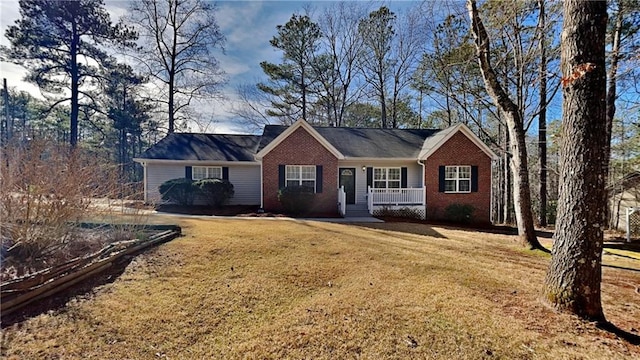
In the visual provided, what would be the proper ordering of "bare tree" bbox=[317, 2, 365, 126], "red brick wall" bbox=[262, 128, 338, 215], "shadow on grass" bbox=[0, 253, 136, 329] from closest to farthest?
"shadow on grass" bbox=[0, 253, 136, 329]
"red brick wall" bbox=[262, 128, 338, 215]
"bare tree" bbox=[317, 2, 365, 126]

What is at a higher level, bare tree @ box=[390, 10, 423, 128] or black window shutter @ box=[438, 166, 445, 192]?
bare tree @ box=[390, 10, 423, 128]

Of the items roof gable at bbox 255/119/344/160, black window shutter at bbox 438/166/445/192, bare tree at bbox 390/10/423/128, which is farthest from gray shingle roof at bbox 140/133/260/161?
bare tree at bbox 390/10/423/128

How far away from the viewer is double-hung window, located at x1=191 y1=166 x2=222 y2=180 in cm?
1609

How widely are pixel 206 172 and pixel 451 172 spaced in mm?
13457

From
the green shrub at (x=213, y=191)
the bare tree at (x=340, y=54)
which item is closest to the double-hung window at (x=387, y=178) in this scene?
the green shrub at (x=213, y=191)

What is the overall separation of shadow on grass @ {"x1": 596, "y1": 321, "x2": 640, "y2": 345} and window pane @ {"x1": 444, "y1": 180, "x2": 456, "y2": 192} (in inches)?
456

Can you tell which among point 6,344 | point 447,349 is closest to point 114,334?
point 6,344

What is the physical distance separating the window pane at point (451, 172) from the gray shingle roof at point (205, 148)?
10776 mm

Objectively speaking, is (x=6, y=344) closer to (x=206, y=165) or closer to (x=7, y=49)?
(x=206, y=165)

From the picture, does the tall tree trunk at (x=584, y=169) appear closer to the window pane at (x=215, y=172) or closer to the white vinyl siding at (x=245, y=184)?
the white vinyl siding at (x=245, y=184)

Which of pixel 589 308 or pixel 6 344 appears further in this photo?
pixel 589 308

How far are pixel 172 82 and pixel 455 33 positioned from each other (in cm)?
2094

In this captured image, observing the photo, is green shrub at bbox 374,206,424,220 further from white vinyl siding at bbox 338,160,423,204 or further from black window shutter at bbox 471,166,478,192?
black window shutter at bbox 471,166,478,192

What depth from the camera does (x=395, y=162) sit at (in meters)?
15.2
